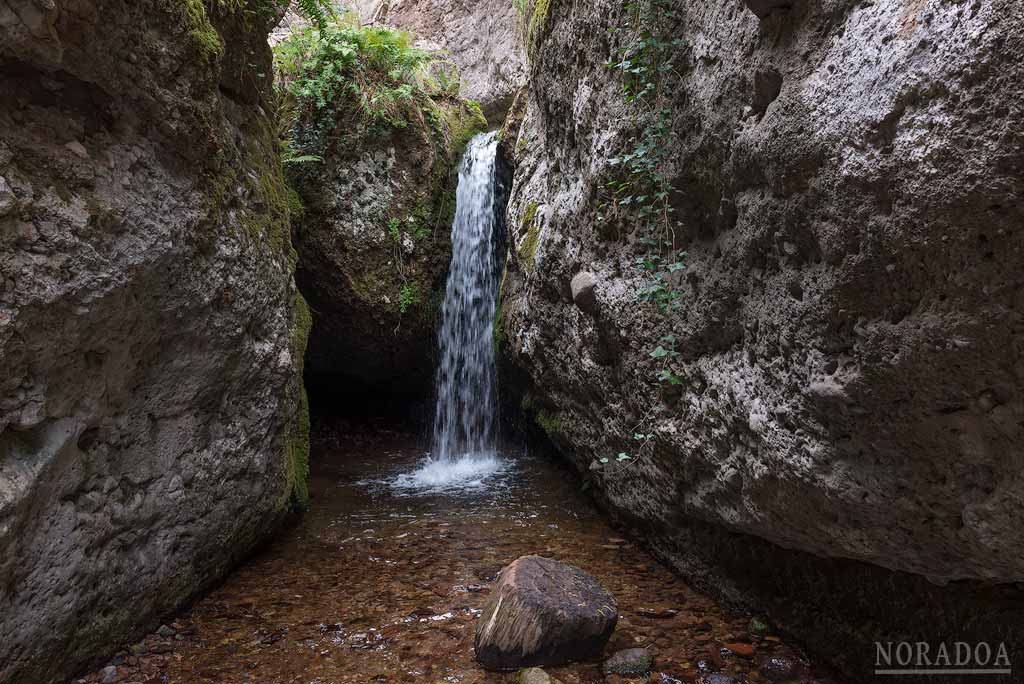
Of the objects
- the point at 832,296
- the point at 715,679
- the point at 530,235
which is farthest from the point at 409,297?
the point at 832,296

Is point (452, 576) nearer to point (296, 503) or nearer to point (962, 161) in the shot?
point (296, 503)

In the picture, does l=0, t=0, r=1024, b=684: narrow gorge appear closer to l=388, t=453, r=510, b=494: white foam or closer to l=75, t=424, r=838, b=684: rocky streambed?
l=75, t=424, r=838, b=684: rocky streambed

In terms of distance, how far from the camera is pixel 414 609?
129 inches

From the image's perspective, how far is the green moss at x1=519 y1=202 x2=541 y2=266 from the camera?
464 cm

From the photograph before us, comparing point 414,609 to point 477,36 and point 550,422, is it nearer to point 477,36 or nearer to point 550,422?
point 550,422

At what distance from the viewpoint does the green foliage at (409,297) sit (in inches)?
254

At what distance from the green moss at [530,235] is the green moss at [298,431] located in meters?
1.67

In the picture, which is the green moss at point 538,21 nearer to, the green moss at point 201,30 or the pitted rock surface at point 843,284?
the pitted rock surface at point 843,284

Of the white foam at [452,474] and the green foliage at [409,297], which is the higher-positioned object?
the green foliage at [409,297]

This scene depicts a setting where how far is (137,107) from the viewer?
2656 mm

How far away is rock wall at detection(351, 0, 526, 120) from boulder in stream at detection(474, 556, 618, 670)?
27.0 ft

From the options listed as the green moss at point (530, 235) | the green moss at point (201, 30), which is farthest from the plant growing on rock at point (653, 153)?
the green moss at point (201, 30)

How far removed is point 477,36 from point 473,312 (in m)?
6.44

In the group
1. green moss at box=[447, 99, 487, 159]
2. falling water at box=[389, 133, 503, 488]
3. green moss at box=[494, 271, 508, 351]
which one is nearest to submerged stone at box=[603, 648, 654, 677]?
green moss at box=[494, 271, 508, 351]
